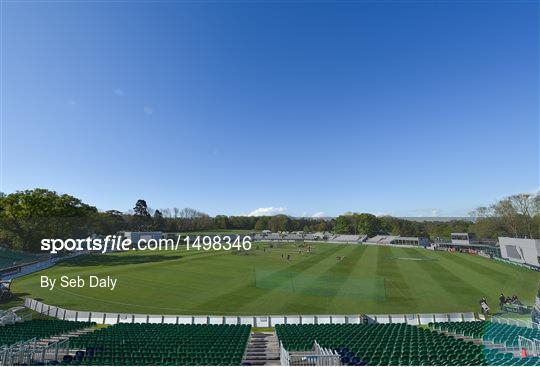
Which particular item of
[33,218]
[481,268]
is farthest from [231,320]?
[33,218]

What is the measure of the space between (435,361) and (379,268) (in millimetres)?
37343

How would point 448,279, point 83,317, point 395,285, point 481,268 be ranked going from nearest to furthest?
point 83,317 → point 395,285 → point 448,279 → point 481,268

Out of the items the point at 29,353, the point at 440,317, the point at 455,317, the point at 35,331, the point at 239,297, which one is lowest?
the point at 239,297

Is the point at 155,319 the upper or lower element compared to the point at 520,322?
lower

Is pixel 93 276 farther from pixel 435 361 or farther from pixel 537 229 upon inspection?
pixel 537 229

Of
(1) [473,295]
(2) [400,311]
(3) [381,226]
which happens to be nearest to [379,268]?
(1) [473,295]

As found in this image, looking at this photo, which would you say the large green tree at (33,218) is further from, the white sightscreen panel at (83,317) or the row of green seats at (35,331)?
the row of green seats at (35,331)

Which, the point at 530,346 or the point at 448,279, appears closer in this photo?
the point at 530,346

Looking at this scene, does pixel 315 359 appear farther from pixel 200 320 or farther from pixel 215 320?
pixel 200 320

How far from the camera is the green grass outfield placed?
89.5ft

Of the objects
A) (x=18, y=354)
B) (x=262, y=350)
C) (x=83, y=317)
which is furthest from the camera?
(x=83, y=317)

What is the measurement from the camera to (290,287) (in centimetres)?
3419

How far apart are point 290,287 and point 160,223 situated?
332 feet

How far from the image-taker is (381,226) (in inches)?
4788
